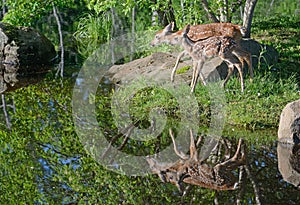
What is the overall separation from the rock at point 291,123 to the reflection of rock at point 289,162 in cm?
8

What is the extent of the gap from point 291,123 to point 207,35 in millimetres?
2321

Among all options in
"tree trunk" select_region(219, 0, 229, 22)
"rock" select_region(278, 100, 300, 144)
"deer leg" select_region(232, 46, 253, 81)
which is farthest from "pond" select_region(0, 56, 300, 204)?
"tree trunk" select_region(219, 0, 229, 22)

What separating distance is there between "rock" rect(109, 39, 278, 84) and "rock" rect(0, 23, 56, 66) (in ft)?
6.10

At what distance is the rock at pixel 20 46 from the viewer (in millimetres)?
12133

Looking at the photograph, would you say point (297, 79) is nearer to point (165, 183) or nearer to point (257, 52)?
point (257, 52)

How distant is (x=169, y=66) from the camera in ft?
33.1

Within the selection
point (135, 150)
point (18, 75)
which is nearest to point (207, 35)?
point (135, 150)

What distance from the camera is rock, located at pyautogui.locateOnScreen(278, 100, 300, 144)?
7270 mm

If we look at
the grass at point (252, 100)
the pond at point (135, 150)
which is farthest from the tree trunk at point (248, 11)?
the pond at point (135, 150)

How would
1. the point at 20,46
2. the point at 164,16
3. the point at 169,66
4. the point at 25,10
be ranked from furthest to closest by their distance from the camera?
the point at 25,10
the point at 20,46
the point at 164,16
the point at 169,66

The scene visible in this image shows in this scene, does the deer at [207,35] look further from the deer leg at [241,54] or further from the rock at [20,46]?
the rock at [20,46]

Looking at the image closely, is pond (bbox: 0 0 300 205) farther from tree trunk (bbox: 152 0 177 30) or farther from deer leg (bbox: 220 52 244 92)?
tree trunk (bbox: 152 0 177 30)

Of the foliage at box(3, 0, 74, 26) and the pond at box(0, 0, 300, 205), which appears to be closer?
the pond at box(0, 0, 300, 205)

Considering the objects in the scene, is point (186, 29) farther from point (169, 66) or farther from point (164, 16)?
point (164, 16)
